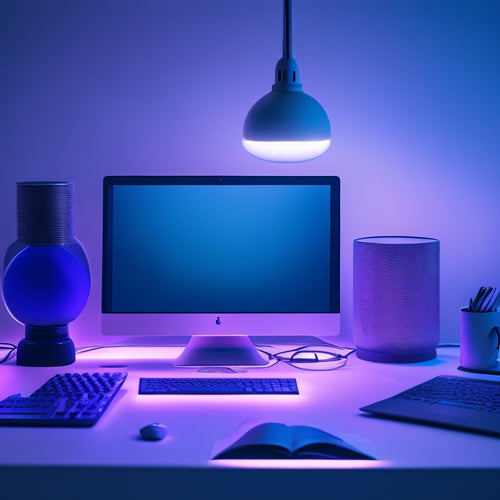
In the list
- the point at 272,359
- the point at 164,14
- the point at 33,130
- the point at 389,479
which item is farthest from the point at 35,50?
the point at 389,479

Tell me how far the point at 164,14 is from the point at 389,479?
149cm

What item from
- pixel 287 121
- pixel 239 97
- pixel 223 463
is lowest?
pixel 223 463

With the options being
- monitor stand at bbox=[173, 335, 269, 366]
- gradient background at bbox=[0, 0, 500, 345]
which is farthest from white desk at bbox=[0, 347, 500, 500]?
gradient background at bbox=[0, 0, 500, 345]

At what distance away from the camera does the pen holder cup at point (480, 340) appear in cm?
190

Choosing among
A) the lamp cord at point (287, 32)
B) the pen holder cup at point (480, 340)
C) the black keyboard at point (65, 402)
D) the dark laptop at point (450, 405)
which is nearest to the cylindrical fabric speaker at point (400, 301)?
the pen holder cup at point (480, 340)

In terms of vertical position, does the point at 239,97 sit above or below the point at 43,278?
above

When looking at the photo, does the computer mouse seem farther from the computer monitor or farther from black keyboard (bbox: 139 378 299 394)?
the computer monitor

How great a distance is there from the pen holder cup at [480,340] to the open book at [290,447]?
713 mm

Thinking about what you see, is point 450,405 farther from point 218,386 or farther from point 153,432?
point 153,432

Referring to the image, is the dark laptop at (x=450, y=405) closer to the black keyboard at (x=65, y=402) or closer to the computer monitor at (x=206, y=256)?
the computer monitor at (x=206, y=256)

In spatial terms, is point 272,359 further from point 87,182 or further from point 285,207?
point 87,182

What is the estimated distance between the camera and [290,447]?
129 cm

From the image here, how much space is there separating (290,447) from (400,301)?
0.79m

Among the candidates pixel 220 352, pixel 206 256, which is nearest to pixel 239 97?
pixel 206 256
